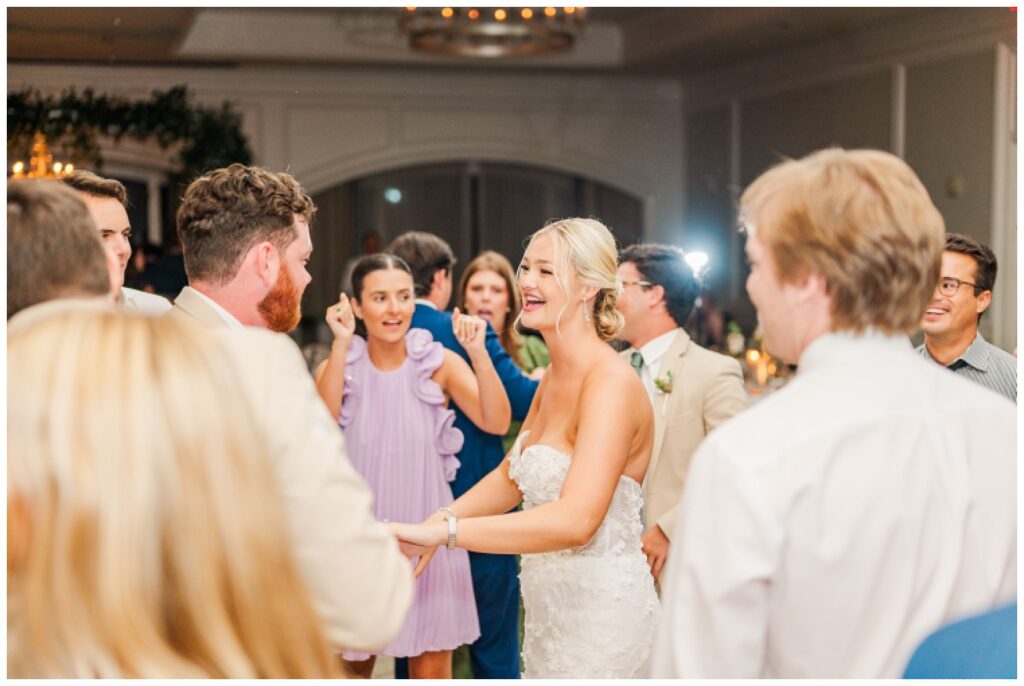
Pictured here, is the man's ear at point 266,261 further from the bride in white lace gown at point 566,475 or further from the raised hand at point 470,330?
the raised hand at point 470,330

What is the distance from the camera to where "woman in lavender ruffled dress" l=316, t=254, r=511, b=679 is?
10.5ft

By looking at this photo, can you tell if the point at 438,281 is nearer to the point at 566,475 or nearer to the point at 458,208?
the point at 566,475

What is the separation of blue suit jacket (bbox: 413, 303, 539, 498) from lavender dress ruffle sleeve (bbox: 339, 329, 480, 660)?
85 millimetres

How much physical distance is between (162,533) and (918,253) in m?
0.91

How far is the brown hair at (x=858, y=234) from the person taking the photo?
1.28 metres

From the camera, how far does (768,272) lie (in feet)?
4.38

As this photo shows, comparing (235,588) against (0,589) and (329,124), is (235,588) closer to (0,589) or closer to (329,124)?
(0,589)

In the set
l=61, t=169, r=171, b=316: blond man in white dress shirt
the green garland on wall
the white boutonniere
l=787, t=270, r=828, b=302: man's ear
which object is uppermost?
the green garland on wall

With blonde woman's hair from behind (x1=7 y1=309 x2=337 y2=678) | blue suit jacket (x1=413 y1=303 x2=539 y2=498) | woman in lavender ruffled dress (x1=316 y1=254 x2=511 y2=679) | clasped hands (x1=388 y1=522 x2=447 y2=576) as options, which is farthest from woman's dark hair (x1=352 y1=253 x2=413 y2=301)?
blonde woman's hair from behind (x1=7 y1=309 x2=337 y2=678)

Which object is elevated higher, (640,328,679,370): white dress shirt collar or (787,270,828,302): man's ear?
(787,270,828,302): man's ear

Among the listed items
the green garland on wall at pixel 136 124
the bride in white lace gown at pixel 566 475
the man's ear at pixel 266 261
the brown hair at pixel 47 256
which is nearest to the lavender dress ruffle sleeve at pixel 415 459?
the bride in white lace gown at pixel 566 475

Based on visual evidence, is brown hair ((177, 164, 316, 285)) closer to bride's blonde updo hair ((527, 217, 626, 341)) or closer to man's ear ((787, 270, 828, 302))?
bride's blonde updo hair ((527, 217, 626, 341))

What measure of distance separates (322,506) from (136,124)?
8.13 m

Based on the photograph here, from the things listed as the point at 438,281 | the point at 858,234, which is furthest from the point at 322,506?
the point at 438,281
